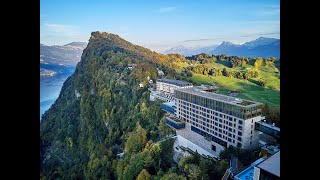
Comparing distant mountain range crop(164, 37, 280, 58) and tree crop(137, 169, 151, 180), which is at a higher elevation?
distant mountain range crop(164, 37, 280, 58)

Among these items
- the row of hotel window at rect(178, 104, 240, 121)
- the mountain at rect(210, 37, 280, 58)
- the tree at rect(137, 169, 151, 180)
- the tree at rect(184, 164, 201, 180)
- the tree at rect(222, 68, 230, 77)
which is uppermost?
the mountain at rect(210, 37, 280, 58)

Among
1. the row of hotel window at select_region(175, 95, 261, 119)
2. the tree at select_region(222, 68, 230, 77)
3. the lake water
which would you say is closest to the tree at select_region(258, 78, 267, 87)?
the row of hotel window at select_region(175, 95, 261, 119)

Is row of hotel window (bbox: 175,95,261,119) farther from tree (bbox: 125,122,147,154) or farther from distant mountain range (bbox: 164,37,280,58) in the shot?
tree (bbox: 125,122,147,154)

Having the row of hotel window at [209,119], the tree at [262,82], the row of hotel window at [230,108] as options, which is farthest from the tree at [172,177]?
the tree at [262,82]

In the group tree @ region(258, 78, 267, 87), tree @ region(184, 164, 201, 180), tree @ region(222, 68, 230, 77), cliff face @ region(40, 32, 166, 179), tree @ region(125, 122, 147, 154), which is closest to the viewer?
tree @ region(258, 78, 267, 87)

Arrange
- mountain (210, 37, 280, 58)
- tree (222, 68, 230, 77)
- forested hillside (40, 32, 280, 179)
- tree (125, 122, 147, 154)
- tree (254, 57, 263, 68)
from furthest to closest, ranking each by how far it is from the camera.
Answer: tree (125, 122, 147, 154)
tree (222, 68, 230, 77)
forested hillside (40, 32, 280, 179)
tree (254, 57, 263, 68)
mountain (210, 37, 280, 58)

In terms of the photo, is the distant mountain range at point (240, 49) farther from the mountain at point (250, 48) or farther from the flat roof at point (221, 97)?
the flat roof at point (221, 97)
